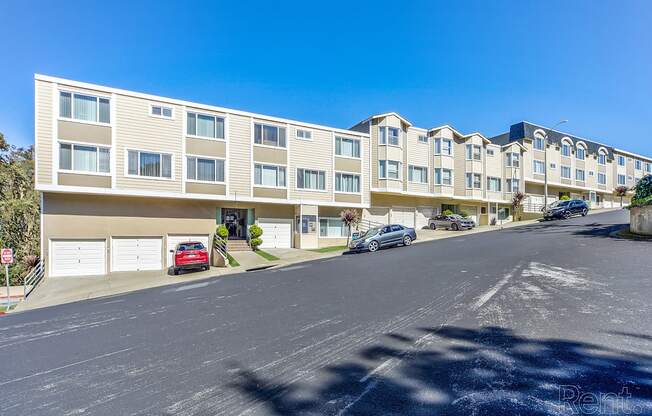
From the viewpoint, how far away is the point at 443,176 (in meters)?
33.2

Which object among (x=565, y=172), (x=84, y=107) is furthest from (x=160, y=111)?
(x=565, y=172)

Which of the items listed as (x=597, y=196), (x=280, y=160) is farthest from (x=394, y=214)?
(x=597, y=196)

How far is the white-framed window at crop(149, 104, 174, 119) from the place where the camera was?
21058 millimetres

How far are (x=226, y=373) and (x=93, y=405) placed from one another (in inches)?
56.3

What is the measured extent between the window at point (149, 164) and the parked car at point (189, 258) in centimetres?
547

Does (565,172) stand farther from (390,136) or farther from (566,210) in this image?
(390,136)

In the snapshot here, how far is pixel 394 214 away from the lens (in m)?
31.5

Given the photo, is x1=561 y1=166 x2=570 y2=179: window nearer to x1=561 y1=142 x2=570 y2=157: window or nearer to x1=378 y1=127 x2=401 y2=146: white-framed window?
x1=561 y1=142 x2=570 y2=157: window

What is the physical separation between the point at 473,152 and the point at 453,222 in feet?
32.3

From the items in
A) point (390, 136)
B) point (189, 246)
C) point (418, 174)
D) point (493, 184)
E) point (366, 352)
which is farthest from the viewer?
point (493, 184)

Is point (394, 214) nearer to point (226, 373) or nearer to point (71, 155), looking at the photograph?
point (71, 155)

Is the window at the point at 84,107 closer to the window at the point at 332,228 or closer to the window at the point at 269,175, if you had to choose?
the window at the point at 269,175

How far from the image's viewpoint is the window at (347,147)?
27.8 meters

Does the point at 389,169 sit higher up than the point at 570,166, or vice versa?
the point at 570,166
